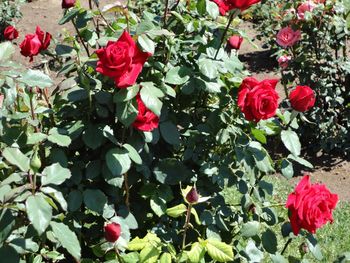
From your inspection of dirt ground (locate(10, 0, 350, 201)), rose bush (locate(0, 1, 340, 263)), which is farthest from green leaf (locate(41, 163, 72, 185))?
dirt ground (locate(10, 0, 350, 201))

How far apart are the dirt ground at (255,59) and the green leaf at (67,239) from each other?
1126 millimetres

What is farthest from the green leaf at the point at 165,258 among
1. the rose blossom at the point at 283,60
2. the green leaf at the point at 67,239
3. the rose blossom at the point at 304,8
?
the rose blossom at the point at 304,8

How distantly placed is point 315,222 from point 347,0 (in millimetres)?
907

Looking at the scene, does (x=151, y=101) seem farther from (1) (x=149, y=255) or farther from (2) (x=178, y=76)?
(1) (x=149, y=255)

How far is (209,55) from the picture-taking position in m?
2.07

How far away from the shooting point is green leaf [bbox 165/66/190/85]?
77.4 inches

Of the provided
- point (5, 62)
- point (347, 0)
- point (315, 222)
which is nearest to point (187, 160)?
point (315, 222)

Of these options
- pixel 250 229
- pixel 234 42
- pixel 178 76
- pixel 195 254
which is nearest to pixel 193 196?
pixel 195 254

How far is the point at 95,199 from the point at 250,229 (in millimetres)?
512

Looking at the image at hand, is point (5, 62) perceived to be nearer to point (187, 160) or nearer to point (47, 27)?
point (187, 160)

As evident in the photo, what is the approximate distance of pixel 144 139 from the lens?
1964mm

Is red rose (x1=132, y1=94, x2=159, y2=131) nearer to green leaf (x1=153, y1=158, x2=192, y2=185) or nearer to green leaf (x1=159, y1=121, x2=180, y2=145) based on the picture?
green leaf (x1=159, y1=121, x2=180, y2=145)

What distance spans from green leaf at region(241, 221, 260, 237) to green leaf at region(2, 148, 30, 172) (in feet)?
2.47

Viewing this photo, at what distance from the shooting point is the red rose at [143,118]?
1.83m
